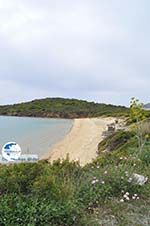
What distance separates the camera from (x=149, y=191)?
6.61m

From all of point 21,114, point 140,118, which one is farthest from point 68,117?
point 140,118

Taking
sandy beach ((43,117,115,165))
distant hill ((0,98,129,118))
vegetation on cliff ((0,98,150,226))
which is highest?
→ distant hill ((0,98,129,118))

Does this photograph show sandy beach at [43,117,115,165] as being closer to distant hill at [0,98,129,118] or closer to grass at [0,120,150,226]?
grass at [0,120,150,226]

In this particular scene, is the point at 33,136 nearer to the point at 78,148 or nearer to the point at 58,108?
the point at 78,148

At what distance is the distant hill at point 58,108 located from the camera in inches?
5689

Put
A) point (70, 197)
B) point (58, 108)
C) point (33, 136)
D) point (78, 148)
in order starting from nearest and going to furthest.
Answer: point (70, 197)
point (78, 148)
point (33, 136)
point (58, 108)

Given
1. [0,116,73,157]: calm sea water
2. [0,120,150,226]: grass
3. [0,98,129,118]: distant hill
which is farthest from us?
[0,98,129,118]: distant hill

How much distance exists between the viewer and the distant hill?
474 ft

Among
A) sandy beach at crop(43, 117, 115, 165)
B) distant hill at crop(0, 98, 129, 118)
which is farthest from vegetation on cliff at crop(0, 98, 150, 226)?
distant hill at crop(0, 98, 129, 118)

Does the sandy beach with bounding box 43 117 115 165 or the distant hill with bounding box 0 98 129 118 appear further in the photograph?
the distant hill with bounding box 0 98 129 118

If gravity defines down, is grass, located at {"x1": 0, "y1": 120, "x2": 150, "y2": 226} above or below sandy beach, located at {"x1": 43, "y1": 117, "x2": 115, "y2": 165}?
above

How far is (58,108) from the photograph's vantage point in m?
154

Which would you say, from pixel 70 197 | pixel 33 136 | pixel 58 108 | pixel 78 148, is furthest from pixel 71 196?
pixel 58 108

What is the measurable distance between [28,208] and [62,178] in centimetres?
126
